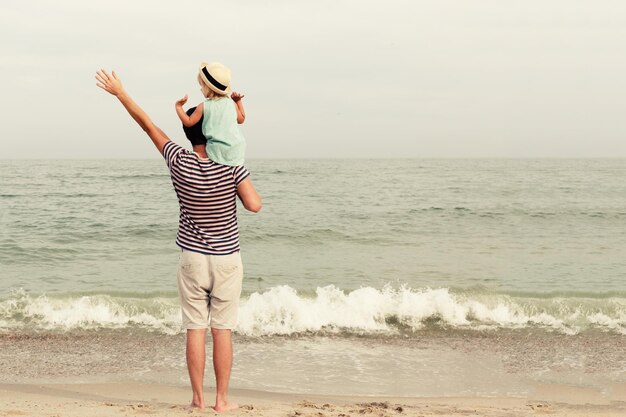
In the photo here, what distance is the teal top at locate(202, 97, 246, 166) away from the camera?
3.70m

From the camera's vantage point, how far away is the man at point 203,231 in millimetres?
3732

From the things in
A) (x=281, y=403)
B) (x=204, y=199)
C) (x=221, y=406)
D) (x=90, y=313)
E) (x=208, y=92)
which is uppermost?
(x=208, y=92)

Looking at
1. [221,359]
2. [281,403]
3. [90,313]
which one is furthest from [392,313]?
[221,359]

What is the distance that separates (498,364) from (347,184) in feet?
88.2

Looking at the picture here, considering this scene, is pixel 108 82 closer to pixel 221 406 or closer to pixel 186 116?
pixel 186 116

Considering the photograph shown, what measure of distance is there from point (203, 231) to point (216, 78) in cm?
90

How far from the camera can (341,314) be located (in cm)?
829

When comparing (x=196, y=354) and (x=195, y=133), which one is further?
(x=196, y=354)

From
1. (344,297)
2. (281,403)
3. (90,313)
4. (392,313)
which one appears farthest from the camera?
(344,297)

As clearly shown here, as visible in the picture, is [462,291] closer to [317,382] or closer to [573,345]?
[573,345]

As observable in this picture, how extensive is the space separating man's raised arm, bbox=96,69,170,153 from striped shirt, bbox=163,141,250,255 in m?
0.08

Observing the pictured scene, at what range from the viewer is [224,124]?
3.71 m

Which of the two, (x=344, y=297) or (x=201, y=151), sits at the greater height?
(x=201, y=151)

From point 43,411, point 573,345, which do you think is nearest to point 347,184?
point 573,345
